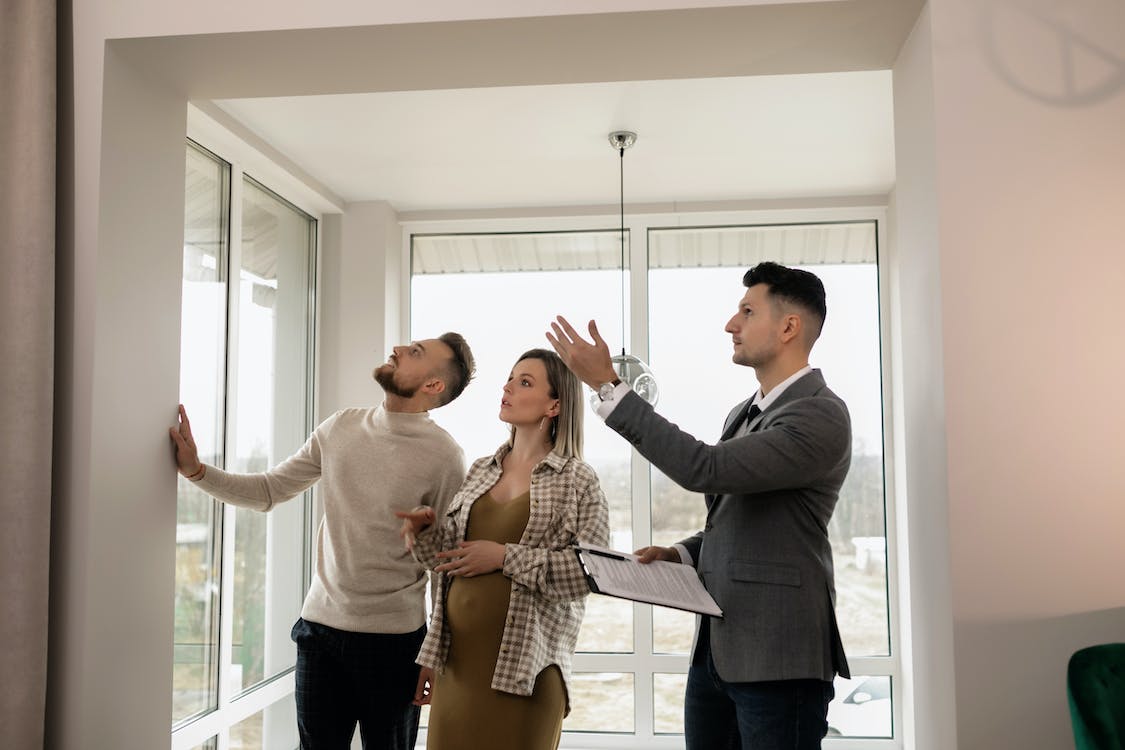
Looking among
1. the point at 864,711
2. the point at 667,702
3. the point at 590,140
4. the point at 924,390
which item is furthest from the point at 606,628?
the point at 924,390

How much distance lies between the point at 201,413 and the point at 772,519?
217 cm

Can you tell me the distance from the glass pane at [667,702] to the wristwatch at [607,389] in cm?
286

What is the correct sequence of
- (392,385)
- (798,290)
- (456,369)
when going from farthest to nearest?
(456,369) → (392,385) → (798,290)

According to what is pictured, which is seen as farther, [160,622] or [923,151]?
[160,622]

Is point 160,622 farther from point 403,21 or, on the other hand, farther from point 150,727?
point 403,21

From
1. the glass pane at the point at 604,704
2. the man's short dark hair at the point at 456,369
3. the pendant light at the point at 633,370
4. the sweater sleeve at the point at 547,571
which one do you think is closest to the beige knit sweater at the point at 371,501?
the man's short dark hair at the point at 456,369

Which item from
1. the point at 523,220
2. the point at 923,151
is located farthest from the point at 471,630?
the point at 523,220

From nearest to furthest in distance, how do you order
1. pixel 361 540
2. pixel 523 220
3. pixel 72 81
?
pixel 72 81 → pixel 361 540 → pixel 523 220

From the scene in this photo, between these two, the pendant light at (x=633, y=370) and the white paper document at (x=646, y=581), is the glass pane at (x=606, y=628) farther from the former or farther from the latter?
the white paper document at (x=646, y=581)

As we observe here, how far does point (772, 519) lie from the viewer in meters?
1.71

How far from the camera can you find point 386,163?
12.2ft

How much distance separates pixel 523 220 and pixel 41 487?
2890mm

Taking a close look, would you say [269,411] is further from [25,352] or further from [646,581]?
[646,581]

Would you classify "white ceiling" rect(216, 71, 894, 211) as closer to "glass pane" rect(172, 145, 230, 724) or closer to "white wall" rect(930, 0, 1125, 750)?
"glass pane" rect(172, 145, 230, 724)
